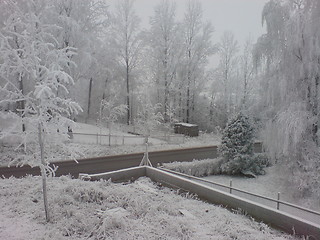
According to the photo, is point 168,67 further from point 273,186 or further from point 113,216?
point 113,216

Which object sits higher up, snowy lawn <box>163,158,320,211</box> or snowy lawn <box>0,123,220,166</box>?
snowy lawn <box>0,123,220,166</box>

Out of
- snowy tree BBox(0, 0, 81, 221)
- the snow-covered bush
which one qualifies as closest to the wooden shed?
the snow-covered bush

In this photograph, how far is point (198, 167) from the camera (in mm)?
13953

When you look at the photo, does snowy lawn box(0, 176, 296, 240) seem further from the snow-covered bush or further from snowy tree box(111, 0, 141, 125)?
snowy tree box(111, 0, 141, 125)

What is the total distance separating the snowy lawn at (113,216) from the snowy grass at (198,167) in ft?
18.0

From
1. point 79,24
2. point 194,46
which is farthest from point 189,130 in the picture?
point 79,24

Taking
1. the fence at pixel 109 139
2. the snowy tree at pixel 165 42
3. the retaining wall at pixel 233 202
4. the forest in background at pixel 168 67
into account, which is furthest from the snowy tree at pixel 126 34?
the retaining wall at pixel 233 202

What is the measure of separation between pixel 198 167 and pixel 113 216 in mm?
9111

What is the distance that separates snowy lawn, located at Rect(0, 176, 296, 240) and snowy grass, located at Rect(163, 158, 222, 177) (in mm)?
5472

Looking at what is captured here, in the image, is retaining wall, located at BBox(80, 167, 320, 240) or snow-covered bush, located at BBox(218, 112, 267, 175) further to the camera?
snow-covered bush, located at BBox(218, 112, 267, 175)

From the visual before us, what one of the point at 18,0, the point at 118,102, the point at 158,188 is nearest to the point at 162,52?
the point at 118,102

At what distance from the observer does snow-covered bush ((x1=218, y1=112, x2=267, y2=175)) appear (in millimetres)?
14094

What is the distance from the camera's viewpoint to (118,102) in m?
27.4

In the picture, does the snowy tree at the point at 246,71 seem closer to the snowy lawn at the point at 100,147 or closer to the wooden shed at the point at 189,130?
the wooden shed at the point at 189,130
